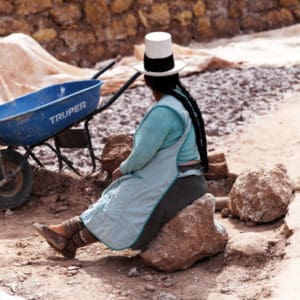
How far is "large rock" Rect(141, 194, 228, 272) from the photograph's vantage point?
4555mm

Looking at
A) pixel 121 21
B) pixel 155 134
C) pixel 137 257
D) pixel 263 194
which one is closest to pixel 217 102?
pixel 121 21

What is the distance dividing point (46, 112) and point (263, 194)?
1582mm

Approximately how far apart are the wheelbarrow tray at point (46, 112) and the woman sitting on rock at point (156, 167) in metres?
1.06

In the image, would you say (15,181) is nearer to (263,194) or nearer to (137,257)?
(137,257)

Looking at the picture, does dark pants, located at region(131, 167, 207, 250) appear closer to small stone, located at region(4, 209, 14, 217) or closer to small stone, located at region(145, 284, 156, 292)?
small stone, located at region(145, 284, 156, 292)

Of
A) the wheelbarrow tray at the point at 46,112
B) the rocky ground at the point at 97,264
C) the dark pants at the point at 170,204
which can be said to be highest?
the wheelbarrow tray at the point at 46,112

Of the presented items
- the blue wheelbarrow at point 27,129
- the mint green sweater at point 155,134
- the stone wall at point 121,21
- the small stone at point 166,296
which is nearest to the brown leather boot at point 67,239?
the mint green sweater at point 155,134

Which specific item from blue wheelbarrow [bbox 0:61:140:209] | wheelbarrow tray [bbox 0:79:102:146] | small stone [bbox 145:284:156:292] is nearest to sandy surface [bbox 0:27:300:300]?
small stone [bbox 145:284:156:292]

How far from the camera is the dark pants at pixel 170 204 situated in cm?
453

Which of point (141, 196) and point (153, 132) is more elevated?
point (153, 132)

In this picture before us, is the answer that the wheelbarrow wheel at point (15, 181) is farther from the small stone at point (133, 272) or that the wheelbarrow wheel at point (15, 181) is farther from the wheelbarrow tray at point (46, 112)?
the small stone at point (133, 272)

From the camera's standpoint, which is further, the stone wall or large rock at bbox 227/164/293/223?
the stone wall

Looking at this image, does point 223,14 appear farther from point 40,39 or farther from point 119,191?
point 119,191

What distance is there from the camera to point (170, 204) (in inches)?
179
